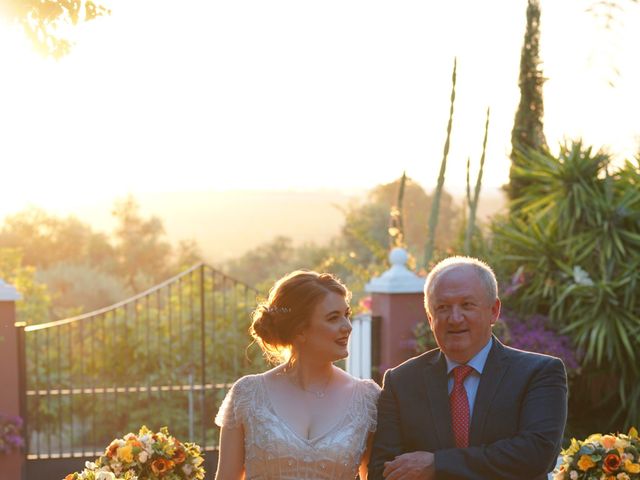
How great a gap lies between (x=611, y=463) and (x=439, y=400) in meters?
0.87

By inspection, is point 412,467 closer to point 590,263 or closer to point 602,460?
point 602,460

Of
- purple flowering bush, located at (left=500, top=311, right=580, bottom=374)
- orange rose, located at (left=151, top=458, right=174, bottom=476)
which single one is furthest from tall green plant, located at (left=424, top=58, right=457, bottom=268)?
orange rose, located at (left=151, top=458, right=174, bottom=476)

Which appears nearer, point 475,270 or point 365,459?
point 475,270

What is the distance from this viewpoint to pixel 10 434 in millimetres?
7516

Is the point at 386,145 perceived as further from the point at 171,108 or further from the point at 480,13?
the point at 171,108

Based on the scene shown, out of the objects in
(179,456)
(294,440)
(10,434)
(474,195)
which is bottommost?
(10,434)

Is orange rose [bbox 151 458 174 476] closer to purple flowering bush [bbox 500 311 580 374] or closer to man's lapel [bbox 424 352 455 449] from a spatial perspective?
man's lapel [bbox 424 352 455 449]

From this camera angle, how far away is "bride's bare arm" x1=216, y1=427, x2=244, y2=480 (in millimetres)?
3668

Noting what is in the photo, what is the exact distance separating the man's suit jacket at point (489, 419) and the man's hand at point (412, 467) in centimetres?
3

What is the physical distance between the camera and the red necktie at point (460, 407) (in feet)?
11.1

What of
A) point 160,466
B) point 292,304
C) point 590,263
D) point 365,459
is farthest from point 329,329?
point 590,263

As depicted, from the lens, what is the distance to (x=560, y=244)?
9453mm

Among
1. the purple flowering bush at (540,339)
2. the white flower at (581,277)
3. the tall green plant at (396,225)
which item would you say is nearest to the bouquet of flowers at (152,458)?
the purple flowering bush at (540,339)

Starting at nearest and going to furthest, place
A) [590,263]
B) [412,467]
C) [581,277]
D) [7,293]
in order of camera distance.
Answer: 1. [412,467]
2. [7,293]
3. [581,277]
4. [590,263]
